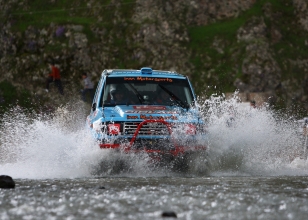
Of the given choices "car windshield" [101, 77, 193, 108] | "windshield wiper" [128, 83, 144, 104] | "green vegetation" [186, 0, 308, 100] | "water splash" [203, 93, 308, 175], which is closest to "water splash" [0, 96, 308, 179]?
"water splash" [203, 93, 308, 175]

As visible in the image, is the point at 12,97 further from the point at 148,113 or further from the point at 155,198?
the point at 155,198

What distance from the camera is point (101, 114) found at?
1719cm

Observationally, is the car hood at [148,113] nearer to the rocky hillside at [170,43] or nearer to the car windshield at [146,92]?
the car windshield at [146,92]

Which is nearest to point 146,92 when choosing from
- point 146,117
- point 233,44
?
point 146,117

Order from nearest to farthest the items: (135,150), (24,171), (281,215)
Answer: (281,215) < (135,150) < (24,171)

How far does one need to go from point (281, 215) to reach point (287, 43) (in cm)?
3881

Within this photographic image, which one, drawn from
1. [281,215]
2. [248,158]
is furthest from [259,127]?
[281,215]

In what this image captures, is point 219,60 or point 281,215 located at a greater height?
point 219,60

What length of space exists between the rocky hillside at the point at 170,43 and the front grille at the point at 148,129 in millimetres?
28851

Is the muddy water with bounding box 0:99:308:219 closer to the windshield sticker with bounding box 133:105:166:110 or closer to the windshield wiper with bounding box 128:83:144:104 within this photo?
the windshield sticker with bounding box 133:105:166:110

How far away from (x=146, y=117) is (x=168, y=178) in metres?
1.51

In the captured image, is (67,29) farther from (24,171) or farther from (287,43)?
(24,171)

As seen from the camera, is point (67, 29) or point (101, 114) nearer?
point (101, 114)

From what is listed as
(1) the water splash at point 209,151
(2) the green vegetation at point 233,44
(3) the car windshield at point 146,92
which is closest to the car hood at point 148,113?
(3) the car windshield at point 146,92
